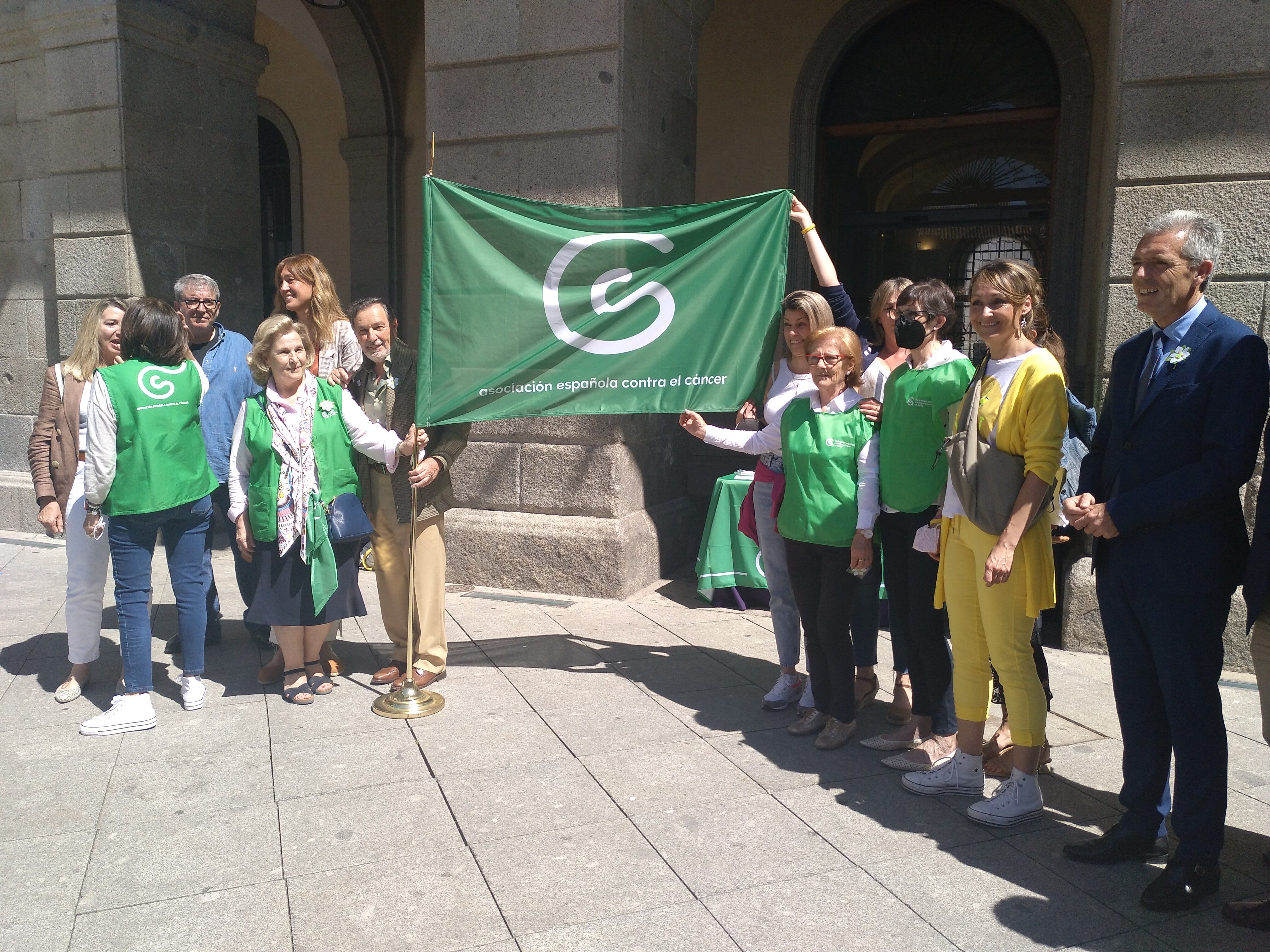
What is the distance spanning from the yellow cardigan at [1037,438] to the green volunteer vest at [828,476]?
700mm

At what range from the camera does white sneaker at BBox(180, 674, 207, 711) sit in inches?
180

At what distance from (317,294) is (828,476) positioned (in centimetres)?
268

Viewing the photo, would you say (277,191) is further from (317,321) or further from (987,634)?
(987,634)

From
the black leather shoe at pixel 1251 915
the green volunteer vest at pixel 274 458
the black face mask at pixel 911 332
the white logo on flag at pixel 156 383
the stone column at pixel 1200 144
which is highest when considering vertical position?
the stone column at pixel 1200 144

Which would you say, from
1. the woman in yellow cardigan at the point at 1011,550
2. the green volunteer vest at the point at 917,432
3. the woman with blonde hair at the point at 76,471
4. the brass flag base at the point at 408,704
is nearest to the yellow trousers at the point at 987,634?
the woman in yellow cardigan at the point at 1011,550

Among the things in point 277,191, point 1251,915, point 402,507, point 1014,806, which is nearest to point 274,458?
point 402,507

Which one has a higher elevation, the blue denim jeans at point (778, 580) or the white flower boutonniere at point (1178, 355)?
the white flower boutonniere at point (1178, 355)

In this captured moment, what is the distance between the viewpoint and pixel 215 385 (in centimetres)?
547

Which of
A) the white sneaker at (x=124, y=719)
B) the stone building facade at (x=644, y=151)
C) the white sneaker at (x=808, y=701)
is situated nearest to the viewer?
the white sneaker at (x=124, y=719)

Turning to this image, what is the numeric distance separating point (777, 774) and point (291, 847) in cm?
173

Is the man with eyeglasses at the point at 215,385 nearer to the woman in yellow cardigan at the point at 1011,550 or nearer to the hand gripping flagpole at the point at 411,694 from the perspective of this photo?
the hand gripping flagpole at the point at 411,694

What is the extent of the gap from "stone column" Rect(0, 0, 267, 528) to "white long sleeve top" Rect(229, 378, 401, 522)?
4307 millimetres

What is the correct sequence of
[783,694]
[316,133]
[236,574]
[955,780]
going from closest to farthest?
1. [955,780]
2. [783,694]
3. [236,574]
4. [316,133]

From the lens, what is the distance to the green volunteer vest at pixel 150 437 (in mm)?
4348
